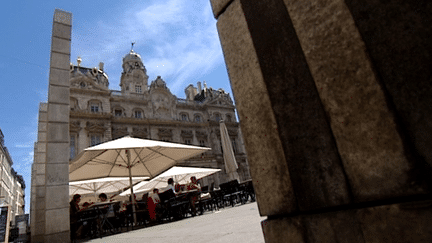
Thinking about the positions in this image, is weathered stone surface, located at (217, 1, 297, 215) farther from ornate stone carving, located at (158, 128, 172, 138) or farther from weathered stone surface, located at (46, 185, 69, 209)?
ornate stone carving, located at (158, 128, 172, 138)

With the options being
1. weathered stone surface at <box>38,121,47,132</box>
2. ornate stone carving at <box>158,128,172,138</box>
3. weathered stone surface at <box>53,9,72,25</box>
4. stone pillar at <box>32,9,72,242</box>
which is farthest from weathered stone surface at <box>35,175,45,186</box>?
ornate stone carving at <box>158,128,172,138</box>

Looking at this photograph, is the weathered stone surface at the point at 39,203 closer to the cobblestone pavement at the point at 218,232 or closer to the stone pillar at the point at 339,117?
the cobblestone pavement at the point at 218,232

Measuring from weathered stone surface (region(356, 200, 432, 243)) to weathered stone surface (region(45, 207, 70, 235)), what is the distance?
189 inches

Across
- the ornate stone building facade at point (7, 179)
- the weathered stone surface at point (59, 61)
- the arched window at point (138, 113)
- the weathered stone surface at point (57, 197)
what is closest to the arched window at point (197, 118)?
the arched window at point (138, 113)

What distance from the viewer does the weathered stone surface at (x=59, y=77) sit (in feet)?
15.9

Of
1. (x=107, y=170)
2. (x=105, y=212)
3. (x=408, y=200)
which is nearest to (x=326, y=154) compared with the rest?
(x=408, y=200)

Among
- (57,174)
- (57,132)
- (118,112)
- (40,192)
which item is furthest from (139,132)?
(57,174)

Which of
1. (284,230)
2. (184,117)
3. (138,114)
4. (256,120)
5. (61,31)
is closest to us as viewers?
(284,230)

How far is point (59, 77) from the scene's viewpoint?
16.2 feet

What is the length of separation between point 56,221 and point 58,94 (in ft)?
7.69

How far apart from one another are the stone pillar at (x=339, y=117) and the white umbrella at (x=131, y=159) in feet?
21.0

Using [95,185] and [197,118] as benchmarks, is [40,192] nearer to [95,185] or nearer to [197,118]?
[95,185]

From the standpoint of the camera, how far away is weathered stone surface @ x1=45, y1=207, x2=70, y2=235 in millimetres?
4059

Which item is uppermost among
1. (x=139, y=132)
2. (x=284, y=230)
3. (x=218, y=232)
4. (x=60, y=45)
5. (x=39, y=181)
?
(x=139, y=132)
